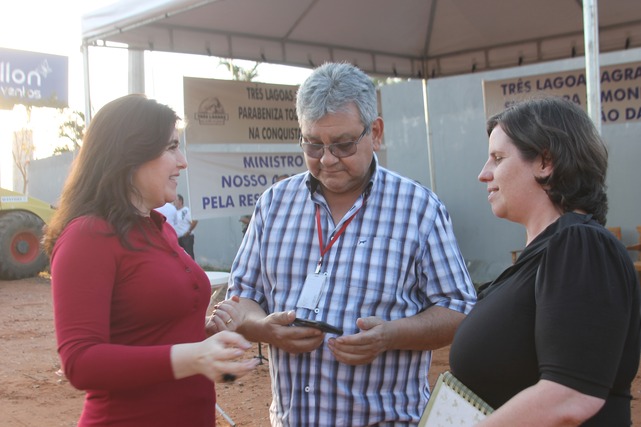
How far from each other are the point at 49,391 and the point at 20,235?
30.8ft

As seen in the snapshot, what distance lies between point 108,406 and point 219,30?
5.62 metres

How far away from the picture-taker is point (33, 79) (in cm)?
1609

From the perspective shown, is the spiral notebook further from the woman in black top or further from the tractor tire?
the tractor tire

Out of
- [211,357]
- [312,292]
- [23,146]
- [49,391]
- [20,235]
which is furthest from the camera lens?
[23,146]

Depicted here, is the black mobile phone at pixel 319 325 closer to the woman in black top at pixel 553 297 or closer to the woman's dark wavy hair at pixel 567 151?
the woman in black top at pixel 553 297

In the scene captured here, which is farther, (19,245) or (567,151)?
(19,245)

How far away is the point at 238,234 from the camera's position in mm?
17219

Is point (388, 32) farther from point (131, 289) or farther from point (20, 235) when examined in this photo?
point (20, 235)

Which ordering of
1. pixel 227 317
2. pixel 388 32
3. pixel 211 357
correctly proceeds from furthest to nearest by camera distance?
pixel 388 32 < pixel 227 317 < pixel 211 357

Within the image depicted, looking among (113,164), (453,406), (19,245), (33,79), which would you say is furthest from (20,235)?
(453,406)

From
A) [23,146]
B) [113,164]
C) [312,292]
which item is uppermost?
[23,146]

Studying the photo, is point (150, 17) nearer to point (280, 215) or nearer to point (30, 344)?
point (280, 215)

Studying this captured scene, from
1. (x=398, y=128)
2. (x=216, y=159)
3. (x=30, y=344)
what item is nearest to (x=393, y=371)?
(x=216, y=159)

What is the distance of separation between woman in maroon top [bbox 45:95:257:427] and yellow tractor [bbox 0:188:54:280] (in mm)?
13770
